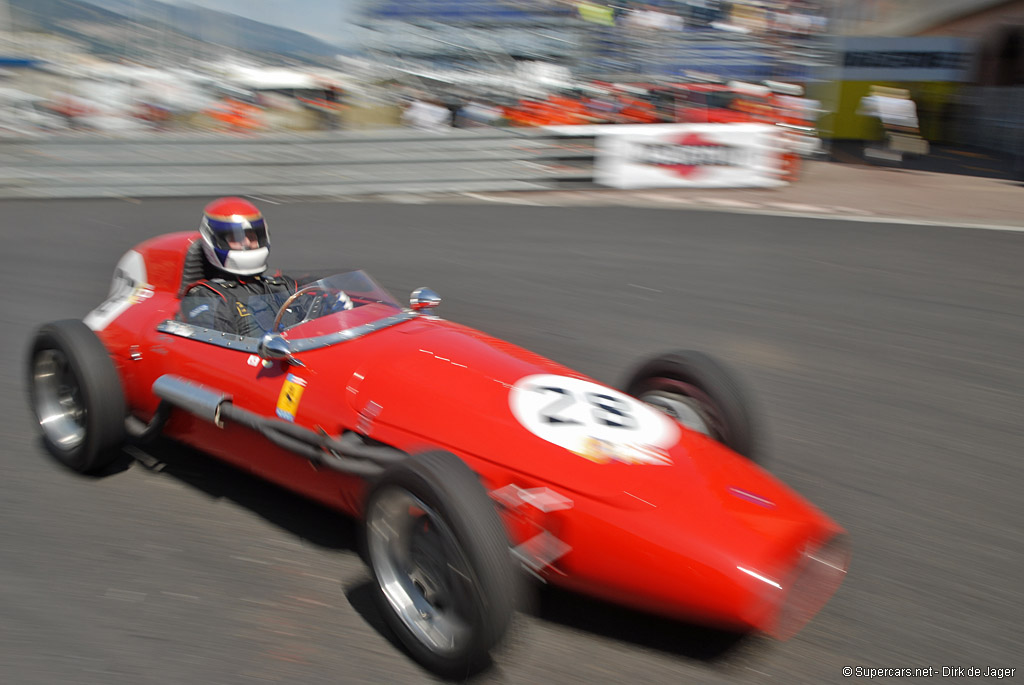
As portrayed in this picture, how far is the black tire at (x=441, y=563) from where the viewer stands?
2414mm

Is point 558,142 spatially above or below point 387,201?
above

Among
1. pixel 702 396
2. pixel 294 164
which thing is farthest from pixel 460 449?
pixel 294 164

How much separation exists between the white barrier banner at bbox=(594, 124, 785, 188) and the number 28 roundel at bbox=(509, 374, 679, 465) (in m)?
9.62

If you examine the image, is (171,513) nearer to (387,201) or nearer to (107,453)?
(107,453)

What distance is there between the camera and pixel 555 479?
2.80 m

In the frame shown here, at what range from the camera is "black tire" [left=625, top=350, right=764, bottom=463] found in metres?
3.38

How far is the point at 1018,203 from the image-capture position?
11.8 meters

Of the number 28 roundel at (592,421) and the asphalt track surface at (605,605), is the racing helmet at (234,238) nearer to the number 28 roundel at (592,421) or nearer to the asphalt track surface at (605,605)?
the asphalt track surface at (605,605)

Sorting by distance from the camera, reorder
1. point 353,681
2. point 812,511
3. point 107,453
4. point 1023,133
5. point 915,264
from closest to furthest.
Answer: point 353,681 → point 812,511 → point 107,453 → point 915,264 → point 1023,133

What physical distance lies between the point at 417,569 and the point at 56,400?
93.3 inches

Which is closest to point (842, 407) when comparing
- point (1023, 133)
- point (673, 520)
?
point (673, 520)

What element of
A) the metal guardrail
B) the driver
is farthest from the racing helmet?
the metal guardrail

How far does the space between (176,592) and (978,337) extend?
17.2 feet

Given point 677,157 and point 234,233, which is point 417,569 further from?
point 677,157
